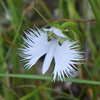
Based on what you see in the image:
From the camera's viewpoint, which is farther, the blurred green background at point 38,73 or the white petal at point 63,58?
the blurred green background at point 38,73

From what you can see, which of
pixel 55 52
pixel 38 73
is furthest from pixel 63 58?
pixel 38 73

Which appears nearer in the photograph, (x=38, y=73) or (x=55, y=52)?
(x=55, y=52)

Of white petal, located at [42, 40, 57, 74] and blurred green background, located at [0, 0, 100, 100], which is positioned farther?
blurred green background, located at [0, 0, 100, 100]

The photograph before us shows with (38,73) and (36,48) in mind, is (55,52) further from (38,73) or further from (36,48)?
(38,73)

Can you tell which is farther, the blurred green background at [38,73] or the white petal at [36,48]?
the blurred green background at [38,73]

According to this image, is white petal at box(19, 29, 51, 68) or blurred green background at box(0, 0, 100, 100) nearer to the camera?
white petal at box(19, 29, 51, 68)

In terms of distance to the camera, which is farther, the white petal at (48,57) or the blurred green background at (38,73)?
the blurred green background at (38,73)

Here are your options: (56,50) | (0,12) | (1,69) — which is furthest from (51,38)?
(0,12)

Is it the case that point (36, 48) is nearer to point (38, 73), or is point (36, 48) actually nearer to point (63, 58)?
point (63, 58)

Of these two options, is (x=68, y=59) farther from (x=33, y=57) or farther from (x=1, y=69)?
(x=1, y=69)

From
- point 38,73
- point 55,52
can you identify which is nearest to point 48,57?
point 55,52

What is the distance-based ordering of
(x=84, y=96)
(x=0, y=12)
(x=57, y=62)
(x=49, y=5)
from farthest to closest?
(x=49, y=5) → (x=0, y=12) → (x=84, y=96) → (x=57, y=62)
